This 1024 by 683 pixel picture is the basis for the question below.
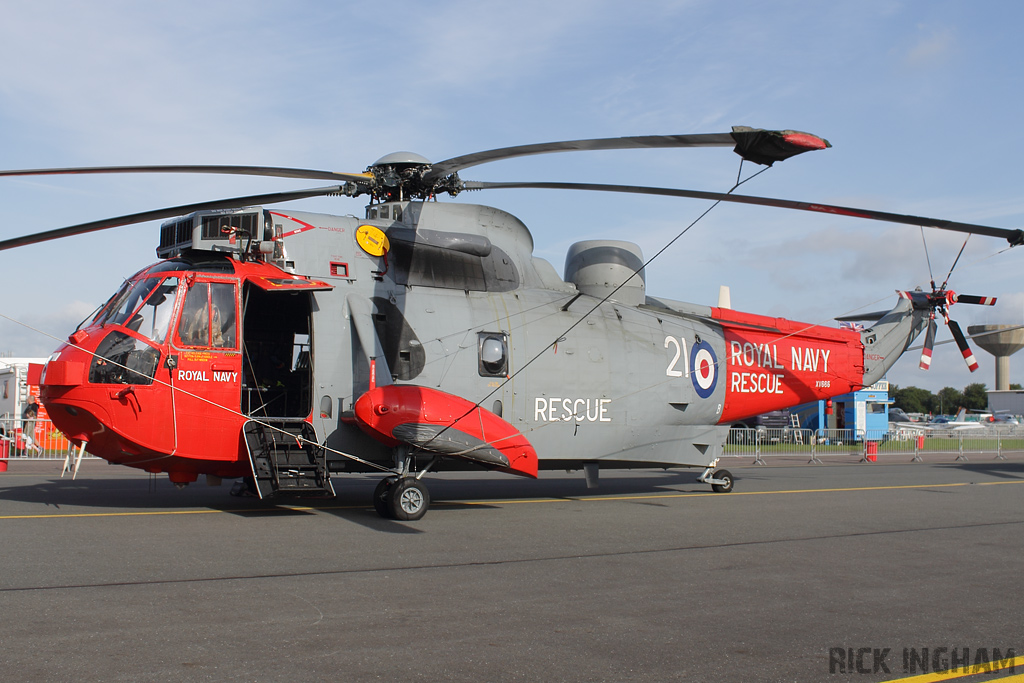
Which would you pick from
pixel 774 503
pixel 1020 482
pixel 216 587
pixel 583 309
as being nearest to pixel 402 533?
pixel 216 587

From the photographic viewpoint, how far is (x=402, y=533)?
1017cm

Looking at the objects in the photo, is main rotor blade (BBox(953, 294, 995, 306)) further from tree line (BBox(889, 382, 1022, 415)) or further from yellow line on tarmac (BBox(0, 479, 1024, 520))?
Result: tree line (BBox(889, 382, 1022, 415))

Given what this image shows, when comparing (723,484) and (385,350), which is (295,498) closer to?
(385,350)

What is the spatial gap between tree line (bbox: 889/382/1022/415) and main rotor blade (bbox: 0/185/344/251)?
16575cm

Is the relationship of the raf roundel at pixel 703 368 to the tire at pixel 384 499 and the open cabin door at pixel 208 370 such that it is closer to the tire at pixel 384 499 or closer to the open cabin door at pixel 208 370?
the tire at pixel 384 499

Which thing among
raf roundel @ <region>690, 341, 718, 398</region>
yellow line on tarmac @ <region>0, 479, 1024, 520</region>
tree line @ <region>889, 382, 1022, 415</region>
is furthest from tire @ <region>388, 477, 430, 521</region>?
tree line @ <region>889, 382, 1022, 415</region>

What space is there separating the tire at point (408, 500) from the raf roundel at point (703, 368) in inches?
234

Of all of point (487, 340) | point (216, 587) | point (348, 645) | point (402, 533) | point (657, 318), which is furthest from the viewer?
point (657, 318)

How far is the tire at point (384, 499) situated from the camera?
1125 cm

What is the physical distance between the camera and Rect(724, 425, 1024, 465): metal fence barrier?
101 ft

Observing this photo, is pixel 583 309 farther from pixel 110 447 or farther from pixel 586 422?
pixel 110 447

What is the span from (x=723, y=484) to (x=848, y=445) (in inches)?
861

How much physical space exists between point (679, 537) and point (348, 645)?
232 inches

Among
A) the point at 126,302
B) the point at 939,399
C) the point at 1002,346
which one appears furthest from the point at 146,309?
the point at 939,399
